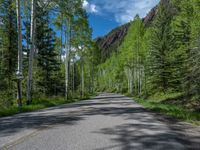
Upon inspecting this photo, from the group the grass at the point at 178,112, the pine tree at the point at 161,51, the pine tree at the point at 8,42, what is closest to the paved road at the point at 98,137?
the grass at the point at 178,112

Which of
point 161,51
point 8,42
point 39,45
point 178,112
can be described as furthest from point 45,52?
point 178,112

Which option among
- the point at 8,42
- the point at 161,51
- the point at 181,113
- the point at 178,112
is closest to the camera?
the point at 181,113

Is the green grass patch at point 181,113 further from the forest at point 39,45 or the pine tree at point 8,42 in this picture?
the pine tree at point 8,42

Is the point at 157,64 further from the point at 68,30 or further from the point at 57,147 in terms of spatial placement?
the point at 57,147

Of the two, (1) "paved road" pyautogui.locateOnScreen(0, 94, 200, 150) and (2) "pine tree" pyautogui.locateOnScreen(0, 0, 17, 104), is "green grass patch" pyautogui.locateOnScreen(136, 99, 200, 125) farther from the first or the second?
(2) "pine tree" pyautogui.locateOnScreen(0, 0, 17, 104)

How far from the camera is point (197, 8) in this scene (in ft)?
58.5

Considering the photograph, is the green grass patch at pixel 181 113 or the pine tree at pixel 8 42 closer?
the green grass patch at pixel 181 113

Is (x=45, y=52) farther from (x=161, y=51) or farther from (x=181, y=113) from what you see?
(x=181, y=113)

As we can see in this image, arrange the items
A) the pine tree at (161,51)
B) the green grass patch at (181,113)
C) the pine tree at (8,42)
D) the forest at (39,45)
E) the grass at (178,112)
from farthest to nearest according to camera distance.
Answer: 1. the pine tree at (161,51)
2. the pine tree at (8,42)
3. the forest at (39,45)
4. the grass at (178,112)
5. the green grass patch at (181,113)

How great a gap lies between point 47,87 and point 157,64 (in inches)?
526

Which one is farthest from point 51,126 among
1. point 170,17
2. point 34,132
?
point 170,17

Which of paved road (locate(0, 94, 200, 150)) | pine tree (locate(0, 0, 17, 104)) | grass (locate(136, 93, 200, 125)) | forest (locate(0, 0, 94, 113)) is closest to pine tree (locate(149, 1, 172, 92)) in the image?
forest (locate(0, 0, 94, 113))

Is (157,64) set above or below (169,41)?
below

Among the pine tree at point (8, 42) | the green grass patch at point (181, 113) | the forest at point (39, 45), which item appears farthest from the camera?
the pine tree at point (8, 42)
